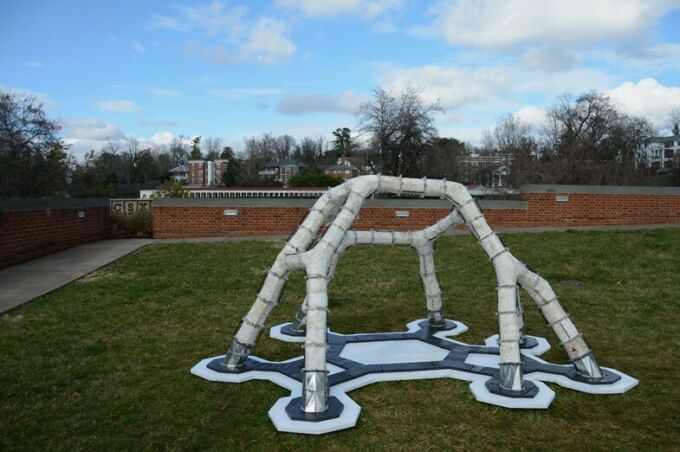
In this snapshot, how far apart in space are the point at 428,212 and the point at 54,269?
9821 mm

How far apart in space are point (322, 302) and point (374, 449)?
4.14 feet

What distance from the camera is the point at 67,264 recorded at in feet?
38.8

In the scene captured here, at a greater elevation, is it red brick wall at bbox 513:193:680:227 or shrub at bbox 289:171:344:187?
shrub at bbox 289:171:344:187

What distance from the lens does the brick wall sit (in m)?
15.6

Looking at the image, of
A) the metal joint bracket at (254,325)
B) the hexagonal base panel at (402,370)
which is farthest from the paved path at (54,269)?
the hexagonal base panel at (402,370)

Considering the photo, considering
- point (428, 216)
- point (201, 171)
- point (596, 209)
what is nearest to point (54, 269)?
point (428, 216)

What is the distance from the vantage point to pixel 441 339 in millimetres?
6590

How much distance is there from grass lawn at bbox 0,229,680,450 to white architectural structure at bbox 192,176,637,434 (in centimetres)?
17

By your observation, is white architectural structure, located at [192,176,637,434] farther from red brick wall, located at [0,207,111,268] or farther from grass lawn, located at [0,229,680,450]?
red brick wall, located at [0,207,111,268]

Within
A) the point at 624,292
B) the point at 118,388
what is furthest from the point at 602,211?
the point at 118,388

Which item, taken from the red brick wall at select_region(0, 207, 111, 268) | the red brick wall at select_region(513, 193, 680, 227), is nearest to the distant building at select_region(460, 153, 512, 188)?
the red brick wall at select_region(513, 193, 680, 227)

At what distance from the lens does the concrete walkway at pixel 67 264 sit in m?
9.27

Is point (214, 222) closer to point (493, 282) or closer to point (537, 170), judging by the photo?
point (493, 282)

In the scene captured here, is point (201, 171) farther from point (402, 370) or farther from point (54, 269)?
point (402, 370)
